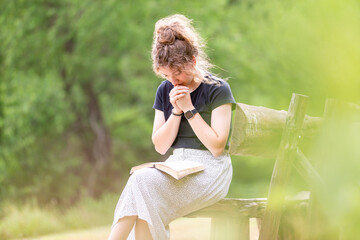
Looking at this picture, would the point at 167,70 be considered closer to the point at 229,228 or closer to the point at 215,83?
the point at 215,83

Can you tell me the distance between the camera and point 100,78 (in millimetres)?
14094

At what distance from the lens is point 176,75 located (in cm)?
286

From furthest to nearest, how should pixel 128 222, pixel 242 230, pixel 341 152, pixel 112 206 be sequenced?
1. pixel 112 206
2. pixel 242 230
3. pixel 128 222
4. pixel 341 152

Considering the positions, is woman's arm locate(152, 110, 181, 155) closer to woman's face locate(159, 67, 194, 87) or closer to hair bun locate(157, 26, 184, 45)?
woman's face locate(159, 67, 194, 87)

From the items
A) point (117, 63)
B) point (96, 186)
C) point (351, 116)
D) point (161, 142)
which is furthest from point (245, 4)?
point (351, 116)

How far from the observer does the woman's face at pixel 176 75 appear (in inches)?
111

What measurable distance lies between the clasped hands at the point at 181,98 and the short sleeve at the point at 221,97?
0.44 feet

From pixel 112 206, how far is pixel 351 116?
10.8 m

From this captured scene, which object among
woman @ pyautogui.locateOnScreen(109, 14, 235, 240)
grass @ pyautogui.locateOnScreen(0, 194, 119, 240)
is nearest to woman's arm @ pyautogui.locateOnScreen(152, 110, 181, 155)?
woman @ pyautogui.locateOnScreen(109, 14, 235, 240)

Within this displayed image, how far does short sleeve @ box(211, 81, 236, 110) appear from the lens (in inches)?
113

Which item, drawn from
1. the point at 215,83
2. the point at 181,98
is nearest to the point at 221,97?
the point at 215,83

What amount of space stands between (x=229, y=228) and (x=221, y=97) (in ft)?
2.28

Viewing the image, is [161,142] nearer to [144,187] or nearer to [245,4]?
[144,187]

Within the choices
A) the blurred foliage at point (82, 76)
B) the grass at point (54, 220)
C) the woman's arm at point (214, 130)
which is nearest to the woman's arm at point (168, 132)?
the woman's arm at point (214, 130)
